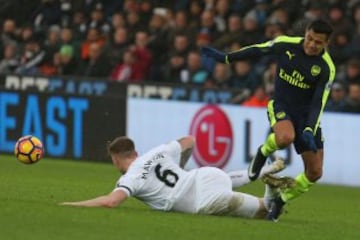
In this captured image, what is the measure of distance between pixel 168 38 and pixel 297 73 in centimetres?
1043

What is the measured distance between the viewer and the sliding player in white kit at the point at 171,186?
11.1 meters

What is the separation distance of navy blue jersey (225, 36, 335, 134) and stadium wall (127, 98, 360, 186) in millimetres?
5998

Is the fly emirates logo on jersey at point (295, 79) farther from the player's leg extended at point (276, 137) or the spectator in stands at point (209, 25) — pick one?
the spectator in stands at point (209, 25)

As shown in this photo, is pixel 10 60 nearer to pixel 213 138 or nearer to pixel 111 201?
pixel 213 138

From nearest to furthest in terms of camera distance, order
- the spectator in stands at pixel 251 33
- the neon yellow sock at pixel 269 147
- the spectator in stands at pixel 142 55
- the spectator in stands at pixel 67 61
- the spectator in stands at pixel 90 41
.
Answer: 1. the neon yellow sock at pixel 269 147
2. the spectator in stands at pixel 251 33
3. the spectator in stands at pixel 142 55
4. the spectator in stands at pixel 67 61
5. the spectator in stands at pixel 90 41

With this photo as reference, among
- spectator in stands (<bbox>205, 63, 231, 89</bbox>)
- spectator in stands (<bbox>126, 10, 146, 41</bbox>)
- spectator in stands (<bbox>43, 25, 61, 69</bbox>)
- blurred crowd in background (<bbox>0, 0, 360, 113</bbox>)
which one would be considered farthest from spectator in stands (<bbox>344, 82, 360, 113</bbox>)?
spectator in stands (<bbox>43, 25, 61, 69</bbox>)

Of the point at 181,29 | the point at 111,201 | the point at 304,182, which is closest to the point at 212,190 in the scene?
the point at 111,201

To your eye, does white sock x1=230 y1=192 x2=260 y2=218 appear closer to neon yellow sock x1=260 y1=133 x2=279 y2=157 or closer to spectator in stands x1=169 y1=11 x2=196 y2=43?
neon yellow sock x1=260 y1=133 x2=279 y2=157

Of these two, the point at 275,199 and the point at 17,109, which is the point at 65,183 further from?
the point at 17,109

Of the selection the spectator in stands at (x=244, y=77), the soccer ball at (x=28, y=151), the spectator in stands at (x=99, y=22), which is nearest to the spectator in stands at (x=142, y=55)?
the spectator in stands at (x=99, y=22)

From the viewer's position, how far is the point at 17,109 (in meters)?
21.0

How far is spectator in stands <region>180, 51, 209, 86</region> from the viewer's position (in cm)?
2075

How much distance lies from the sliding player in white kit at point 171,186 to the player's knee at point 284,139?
381mm

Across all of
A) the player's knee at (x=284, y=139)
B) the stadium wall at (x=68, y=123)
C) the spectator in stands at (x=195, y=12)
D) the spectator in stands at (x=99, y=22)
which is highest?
the spectator in stands at (x=195, y=12)
